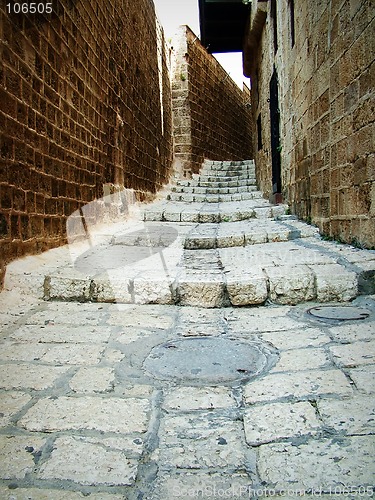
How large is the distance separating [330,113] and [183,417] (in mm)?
3929

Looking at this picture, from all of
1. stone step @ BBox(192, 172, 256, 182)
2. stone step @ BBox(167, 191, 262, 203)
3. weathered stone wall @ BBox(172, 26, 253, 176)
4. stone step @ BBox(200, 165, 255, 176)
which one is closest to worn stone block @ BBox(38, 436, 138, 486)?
stone step @ BBox(167, 191, 262, 203)

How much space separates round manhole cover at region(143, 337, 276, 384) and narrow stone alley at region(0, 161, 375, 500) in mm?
11

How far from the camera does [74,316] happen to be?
2.95m

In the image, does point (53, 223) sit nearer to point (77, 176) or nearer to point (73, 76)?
point (77, 176)

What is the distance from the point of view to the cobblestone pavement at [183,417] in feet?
4.06

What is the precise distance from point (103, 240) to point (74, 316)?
2.71 metres

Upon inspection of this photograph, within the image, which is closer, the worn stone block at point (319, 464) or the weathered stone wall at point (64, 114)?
the worn stone block at point (319, 464)

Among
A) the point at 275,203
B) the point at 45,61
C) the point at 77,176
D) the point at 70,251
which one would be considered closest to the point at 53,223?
the point at 70,251

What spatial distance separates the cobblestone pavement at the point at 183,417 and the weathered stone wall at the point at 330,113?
1.78 meters

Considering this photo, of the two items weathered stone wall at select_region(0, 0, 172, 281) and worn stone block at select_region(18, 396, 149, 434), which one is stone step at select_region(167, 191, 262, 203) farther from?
worn stone block at select_region(18, 396, 149, 434)

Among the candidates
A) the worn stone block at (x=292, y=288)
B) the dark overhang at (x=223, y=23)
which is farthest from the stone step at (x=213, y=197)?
the worn stone block at (x=292, y=288)

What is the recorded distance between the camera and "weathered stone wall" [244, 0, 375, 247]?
361cm

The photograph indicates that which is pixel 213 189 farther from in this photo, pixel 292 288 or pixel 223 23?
pixel 292 288

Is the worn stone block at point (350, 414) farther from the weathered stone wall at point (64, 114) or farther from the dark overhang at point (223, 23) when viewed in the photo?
the dark overhang at point (223, 23)
